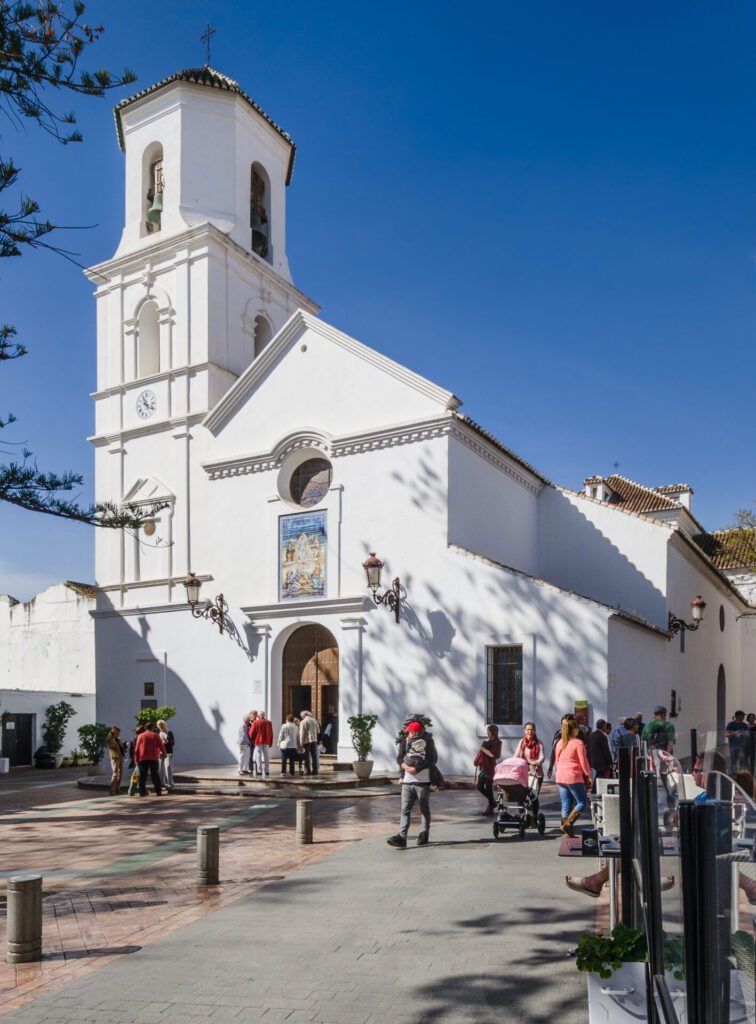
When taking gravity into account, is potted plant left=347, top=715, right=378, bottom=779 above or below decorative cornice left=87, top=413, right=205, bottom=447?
below

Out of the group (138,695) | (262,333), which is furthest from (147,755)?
(262,333)

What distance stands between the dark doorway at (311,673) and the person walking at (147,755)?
5342mm

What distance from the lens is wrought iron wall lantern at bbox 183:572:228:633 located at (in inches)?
945

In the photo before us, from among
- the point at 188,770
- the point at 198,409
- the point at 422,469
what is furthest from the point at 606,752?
the point at 198,409

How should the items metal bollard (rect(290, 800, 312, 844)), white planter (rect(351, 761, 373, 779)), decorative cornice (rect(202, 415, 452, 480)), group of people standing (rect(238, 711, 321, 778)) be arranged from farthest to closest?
1. decorative cornice (rect(202, 415, 452, 480))
2. group of people standing (rect(238, 711, 321, 778))
3. white planter (rect(351, 761, 373, 779))
4. metal bollard (rect(290, 800, 312, 844))

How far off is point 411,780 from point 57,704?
22.5 metres

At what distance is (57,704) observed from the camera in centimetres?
3066

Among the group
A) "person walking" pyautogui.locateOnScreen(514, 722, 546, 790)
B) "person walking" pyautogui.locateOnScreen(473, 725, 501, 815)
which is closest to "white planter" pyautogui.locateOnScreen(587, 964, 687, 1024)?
"person walking" pyautogui.locateOnScreen(514, 722, 546, 790)

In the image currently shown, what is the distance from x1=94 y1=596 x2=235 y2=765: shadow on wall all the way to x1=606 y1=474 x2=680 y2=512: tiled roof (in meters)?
16.1

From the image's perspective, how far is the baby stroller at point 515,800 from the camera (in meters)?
A: 11.9

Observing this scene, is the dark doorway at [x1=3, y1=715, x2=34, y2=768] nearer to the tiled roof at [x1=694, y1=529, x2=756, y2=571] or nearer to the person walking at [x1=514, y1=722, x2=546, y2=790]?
the person walking at [x1=514, y1=722, x2=546, y2=790]

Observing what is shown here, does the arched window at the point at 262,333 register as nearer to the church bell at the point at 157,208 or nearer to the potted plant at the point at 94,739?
the church bell at the point at 157,208

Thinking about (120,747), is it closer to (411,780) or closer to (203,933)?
(411,780)

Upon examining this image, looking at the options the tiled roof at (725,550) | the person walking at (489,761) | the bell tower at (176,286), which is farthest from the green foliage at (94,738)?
the tiled roof at (725,550)
